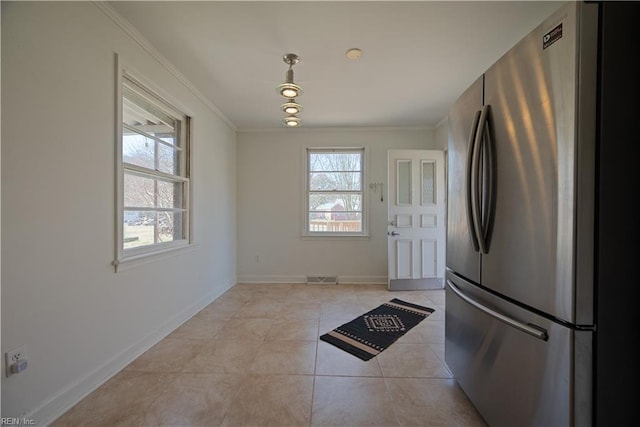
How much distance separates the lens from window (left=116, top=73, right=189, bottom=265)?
209 cm

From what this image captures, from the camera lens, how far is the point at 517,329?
114cm

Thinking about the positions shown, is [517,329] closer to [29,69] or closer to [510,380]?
[510,380]

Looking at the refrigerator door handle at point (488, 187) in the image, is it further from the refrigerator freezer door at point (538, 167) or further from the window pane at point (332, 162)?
the window pane at point (332, 162)

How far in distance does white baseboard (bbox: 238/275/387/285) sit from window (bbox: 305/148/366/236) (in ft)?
2.50

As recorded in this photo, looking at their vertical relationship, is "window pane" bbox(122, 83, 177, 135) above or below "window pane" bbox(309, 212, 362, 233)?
above

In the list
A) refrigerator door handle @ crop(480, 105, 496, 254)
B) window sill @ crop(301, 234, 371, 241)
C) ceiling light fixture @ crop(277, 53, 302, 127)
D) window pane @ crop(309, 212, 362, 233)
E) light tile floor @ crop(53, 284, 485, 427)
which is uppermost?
ceiling light fixture @ crop(277, 53, 302, 127)

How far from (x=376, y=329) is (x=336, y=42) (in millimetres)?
2570

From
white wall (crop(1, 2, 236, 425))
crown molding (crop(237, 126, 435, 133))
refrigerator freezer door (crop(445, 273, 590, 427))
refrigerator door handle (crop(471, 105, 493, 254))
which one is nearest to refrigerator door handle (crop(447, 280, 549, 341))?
refrigerator freezer door (crop(445, 273, 590, 427))

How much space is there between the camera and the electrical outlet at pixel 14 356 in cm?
128

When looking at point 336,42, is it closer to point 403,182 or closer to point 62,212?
point 62,212

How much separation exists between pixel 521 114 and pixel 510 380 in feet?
3.79

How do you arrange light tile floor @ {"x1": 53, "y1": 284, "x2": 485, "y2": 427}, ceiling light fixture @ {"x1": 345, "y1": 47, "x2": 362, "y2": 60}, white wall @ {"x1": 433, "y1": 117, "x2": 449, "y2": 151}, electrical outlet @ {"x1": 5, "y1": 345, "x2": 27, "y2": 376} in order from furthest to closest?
white wall @ {"x1": 433, "y1": 117, "x2": 449, "y2": 151}
ceiling light fixture @ {"x1": 345, "y1": 47, "x2": 362, "y2": 60}
light tile floor @ {"x1": 53, "y1": 284, "x2": 485, "y2": 427}
electrical outlet @ {"x1": 5, "y1": 345, "x2": 27, "y2": 376}

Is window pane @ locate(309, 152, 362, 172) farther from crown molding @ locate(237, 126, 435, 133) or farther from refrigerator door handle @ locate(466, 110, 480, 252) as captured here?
refrigerator door handle @ locate(466, 110, 480, 252)

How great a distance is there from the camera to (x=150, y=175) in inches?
92.9
